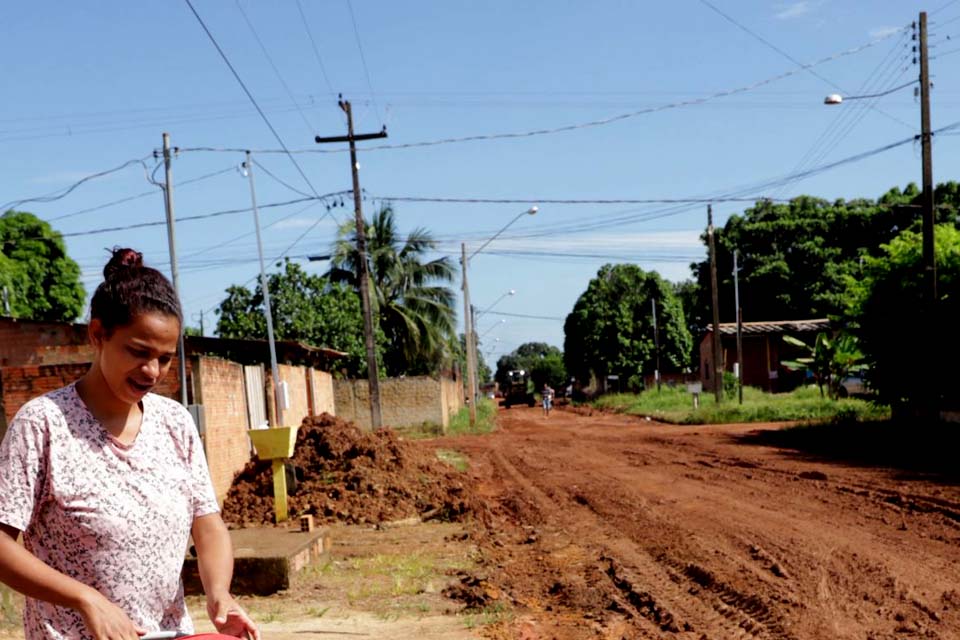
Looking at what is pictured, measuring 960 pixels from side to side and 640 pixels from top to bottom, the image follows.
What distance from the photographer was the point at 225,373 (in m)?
15.2

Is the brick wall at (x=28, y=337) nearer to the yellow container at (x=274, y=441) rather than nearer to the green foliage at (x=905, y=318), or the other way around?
the yellow container at (x=274, y=441)

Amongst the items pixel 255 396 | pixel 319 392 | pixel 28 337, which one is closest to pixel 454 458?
pixel 319 392

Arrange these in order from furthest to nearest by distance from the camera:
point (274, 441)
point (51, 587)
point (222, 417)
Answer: point (222, 417) → point (274, 441) → point (51, 587)

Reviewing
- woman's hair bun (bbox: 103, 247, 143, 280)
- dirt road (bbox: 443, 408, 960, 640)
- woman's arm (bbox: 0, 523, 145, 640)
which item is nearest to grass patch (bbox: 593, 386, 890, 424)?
dirt road (bbox: 443, 408, 960, 640)

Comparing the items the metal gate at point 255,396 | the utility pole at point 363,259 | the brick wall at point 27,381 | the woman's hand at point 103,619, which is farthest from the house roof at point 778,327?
the woman's hand at point 103,619

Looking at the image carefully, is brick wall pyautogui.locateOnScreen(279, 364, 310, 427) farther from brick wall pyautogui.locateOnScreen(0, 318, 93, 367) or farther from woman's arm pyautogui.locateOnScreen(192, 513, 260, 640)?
woman's arm pyautogui.locateOnScreen(192, 513, 260, 640)

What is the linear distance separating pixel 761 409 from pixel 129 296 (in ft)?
118

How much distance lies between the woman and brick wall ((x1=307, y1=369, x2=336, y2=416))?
21.8 metres

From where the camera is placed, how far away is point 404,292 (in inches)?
1813

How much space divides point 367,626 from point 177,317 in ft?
20.0

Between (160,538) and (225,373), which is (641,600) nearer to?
(160,538)

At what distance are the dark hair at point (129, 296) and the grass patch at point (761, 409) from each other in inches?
1039

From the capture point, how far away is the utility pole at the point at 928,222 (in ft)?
73.2

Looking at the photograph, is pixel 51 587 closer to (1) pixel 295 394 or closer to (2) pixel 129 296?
(2) pixel 129 296
